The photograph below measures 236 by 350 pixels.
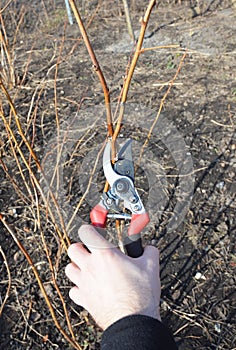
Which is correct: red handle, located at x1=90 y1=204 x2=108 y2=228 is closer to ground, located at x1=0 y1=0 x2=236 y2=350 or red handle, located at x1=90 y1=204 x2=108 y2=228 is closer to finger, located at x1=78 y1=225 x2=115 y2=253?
finger, located at x1=78 y1=225 x2=115 y2=253

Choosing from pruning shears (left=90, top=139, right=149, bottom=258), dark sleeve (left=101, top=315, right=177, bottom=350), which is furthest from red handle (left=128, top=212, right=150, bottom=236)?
dark sleeve (left=101, top=315, right=177, bottom=350)

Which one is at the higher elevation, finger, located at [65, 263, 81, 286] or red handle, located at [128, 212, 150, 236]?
finger, located at [65, 263, 81, 286]

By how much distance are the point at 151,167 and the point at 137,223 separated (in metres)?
1.33

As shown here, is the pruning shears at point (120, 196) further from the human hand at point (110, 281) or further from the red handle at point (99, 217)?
Result: the human hand at point (110, 281)

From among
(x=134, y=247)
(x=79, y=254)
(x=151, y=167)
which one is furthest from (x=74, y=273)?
(x=151, y=167)

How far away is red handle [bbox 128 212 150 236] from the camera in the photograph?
1.28 metres

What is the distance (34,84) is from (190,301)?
218cm

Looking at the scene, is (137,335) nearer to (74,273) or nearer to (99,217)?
(74,273)

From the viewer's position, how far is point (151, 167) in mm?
2609

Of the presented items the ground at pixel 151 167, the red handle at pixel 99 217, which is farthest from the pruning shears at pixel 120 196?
the ground at pixel 151 167

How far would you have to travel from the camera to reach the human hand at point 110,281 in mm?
1061

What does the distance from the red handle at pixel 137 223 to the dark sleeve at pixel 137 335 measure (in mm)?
315

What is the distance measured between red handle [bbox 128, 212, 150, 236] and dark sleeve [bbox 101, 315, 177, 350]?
0.31m

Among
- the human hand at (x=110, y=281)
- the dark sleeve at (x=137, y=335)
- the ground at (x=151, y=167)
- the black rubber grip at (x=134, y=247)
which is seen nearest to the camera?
the dark sleeve at (x=137, y=335)
